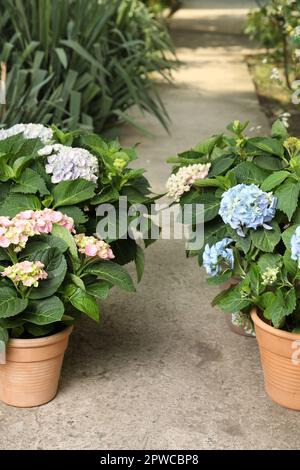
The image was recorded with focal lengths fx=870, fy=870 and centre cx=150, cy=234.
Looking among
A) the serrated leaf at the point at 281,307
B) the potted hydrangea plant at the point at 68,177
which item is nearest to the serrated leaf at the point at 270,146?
the potted hydrangea plant at the point at 68,177

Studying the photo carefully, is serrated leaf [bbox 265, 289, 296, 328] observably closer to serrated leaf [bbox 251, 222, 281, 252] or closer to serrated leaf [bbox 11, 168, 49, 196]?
serrated leaf [bbox 251, 222, 281, 252]

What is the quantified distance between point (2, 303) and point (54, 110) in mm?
3134

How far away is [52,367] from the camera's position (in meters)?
2.87

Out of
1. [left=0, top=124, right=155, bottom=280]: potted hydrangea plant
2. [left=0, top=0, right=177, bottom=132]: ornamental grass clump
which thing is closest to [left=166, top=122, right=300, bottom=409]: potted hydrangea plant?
[left=0, top=124, right=155, bottom=280]: potted hydrangea plant

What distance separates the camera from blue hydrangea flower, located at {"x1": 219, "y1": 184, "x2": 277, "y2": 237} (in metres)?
2.79

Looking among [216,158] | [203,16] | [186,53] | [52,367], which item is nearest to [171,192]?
[216,158]

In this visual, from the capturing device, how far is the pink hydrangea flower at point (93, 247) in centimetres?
283

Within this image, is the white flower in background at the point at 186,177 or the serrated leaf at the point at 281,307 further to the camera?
the white flower in background at the point at 186,177

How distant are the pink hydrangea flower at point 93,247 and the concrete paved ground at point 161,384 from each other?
495mm

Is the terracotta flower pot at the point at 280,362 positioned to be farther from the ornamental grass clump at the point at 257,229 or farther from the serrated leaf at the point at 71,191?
the serrated leaf at the point at 71,191

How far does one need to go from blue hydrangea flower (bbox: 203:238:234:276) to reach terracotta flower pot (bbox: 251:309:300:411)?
0.19 m

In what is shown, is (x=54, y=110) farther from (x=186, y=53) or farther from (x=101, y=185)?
(x=186, y=53)

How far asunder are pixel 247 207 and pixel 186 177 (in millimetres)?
425
